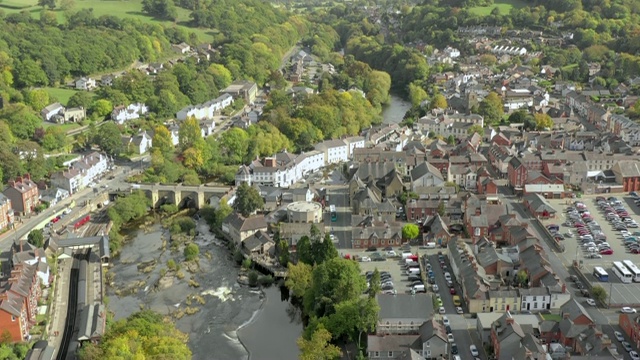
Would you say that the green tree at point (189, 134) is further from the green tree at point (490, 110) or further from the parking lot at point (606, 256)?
the parking lot at point (606, 256)

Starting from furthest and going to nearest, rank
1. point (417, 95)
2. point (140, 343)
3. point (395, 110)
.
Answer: point (395, 110) → point (417, 95) → point (140, 343)

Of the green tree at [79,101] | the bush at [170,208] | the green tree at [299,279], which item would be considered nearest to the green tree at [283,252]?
the green tree at [299,279]

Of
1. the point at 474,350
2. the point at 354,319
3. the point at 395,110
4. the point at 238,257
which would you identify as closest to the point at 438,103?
the point at 395,110

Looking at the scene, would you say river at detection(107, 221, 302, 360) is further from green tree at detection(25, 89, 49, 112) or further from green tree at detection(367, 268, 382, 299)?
green tree at detection(25, 89, 49, 112)

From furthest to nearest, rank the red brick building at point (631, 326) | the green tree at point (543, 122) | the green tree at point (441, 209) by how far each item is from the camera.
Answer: the green tree at point (543, 122) < the green tree at point (441, 209) < the red brick building at point (631, 326)

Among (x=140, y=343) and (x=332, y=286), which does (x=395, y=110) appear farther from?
(x=140, y=343)

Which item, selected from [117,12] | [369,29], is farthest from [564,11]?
[117,12]
